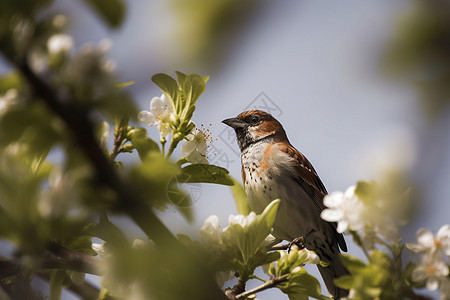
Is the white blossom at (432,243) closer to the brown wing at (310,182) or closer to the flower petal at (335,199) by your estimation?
the flower petal at (335,199)

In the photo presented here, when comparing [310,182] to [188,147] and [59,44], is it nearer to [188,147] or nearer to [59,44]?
[188,147]

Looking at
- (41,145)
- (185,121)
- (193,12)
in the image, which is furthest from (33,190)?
(185,121)

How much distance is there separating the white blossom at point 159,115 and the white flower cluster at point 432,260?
1074 mm

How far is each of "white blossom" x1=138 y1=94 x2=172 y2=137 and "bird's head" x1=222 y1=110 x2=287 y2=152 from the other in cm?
272

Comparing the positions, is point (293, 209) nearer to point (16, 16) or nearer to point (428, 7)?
point (428, 7)

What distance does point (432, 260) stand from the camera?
4.34 feet

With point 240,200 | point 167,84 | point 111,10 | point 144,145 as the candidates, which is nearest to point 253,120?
point 240,200

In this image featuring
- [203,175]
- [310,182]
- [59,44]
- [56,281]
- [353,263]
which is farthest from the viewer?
[310,182]

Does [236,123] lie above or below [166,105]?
below

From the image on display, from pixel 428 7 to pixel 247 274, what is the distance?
1.10 meters

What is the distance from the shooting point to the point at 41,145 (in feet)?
2.78

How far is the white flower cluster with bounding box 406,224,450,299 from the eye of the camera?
1.31 m

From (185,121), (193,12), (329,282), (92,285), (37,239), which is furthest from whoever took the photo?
(329,282)

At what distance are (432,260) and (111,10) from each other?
1.13 meters
